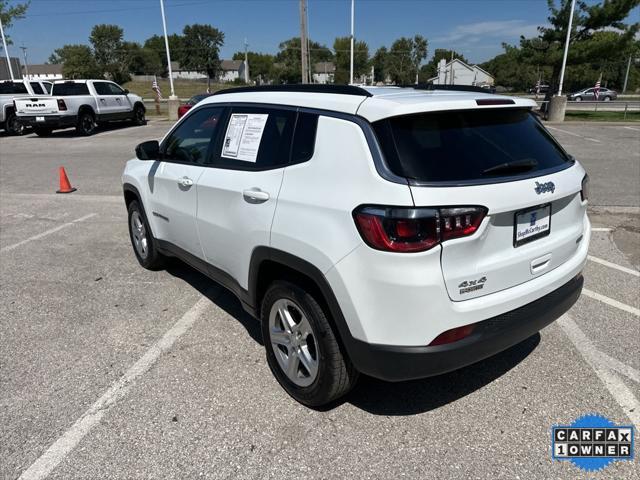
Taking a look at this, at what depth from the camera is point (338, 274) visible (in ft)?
7.32

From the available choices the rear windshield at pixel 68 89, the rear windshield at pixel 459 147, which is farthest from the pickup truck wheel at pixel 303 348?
the rear windshield at pixel 68 89

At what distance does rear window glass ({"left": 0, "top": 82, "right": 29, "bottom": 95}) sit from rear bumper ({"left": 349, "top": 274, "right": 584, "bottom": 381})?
2194cm

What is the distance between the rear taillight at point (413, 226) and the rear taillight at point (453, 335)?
438 millimetres

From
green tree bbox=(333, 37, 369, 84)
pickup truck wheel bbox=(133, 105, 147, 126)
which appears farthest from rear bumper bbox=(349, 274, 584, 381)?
green tree bbox=(333, 37, 369, 84)

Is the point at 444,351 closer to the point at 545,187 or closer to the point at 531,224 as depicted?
the point at 531,224

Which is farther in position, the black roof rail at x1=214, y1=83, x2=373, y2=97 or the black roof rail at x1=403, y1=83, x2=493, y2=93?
the black roof rail at x1=403, y1=83, x2=493, y2=93

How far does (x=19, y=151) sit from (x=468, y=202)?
16.6 metres

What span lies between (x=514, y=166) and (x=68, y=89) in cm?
1952

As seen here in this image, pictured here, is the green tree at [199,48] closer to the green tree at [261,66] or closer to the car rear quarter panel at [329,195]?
the green tree at [261,66]

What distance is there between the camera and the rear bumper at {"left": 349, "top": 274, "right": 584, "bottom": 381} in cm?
218

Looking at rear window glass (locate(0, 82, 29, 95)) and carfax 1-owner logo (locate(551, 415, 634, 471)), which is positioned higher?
rear window glass (locate(0, 82, 29, 95))

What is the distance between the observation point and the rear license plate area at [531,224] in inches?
91.7

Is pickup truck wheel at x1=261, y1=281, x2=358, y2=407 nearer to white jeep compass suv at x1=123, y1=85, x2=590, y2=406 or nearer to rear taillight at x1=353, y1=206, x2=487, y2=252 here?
white jeep compass suv at x1=123, y1=85, x2=590, y2=406

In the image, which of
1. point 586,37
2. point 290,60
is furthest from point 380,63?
point 586,37
